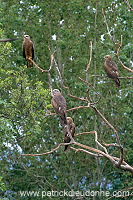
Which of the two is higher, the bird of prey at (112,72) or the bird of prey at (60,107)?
the bird of prey at (112,72)

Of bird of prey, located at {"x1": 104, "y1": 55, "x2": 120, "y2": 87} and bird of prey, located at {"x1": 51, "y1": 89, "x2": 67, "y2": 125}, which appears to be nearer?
bird of prey, located at {"x1": 51, "y1": 89, "x2": 67, "y2": 125}

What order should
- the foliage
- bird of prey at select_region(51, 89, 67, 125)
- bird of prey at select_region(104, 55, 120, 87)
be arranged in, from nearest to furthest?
1. bird of prey at select_region(51, 89, 67, 125)
2. bird of prey at select_region(104, 55, 120, 87)
3. the foliage

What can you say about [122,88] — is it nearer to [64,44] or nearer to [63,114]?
[64,44]

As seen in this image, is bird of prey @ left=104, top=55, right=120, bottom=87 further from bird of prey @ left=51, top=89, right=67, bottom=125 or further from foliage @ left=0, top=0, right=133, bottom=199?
foliage @ left=0, top=0, right=133, bottom=199

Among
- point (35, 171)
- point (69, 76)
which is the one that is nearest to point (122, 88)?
point (69, 76)

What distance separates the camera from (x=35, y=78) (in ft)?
55.3

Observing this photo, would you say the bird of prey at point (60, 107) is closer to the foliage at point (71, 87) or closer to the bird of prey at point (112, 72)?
the bird of prey at point (112, 72)

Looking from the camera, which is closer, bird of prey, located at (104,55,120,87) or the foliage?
bird of prey, located at (104,55,120,87)

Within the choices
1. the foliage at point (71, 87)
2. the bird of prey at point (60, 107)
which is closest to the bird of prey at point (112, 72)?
the bird of prey at point (60, 107)

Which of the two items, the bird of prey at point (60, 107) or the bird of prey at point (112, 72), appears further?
the bird of prey at point (112, 72)

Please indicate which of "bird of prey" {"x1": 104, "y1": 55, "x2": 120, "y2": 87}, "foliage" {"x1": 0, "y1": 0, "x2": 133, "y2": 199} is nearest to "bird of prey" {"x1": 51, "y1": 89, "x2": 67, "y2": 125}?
"bird of prey" {"x1": 104, "y1": 55, "x2": 120, "y2": 87}

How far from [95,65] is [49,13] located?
2699mm

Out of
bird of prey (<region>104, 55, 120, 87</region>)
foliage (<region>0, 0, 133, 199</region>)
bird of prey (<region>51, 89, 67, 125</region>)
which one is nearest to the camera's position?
bird of prey (<region>51, 89, 67, 125</region>)

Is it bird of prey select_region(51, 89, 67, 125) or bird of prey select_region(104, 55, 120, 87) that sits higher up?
bird of prey select_region(104, 55, 120, 87)
